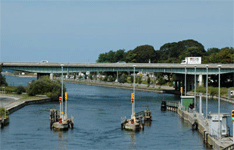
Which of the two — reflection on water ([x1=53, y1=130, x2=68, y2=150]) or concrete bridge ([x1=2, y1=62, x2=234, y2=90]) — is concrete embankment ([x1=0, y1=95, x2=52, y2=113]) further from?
reflection on water ([x1=53, y1=130, x2=68, y2=150])

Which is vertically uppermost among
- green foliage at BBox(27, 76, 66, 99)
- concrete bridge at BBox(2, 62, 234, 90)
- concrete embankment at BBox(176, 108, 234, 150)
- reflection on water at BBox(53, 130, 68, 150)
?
concrete bridge at BBox(2, 62, 234, 90)

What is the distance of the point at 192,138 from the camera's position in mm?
65750

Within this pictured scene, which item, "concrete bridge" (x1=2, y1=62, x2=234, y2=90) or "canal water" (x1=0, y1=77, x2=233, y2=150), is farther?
"concrete bridge" (x1=2, y1=62, x2=234, y2=90)

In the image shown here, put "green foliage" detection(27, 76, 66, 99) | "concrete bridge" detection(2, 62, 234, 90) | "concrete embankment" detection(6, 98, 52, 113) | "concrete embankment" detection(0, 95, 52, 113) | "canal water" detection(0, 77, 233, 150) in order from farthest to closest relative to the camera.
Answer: "concrete bridge" detection(2, 62, 234, 90) → "green foliage" detection(27, 76, 66, 99) → "concrete embankment" detection(0, 95, 52, 113) → "concrete embankment" detection(6, 98, 52, 113) → "canal water" detection(0, 77, 233, 150)

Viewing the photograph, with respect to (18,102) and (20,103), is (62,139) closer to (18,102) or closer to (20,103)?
(20,103)

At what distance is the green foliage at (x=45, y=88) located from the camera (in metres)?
125

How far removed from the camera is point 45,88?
12656 cm

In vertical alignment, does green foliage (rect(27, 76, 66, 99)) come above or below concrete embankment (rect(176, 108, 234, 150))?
above

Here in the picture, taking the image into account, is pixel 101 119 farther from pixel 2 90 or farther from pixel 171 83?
pixel 171 83

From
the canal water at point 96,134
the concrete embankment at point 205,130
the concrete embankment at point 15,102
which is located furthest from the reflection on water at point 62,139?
the concrete embankment at point 15,102

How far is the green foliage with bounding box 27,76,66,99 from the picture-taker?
410 feet

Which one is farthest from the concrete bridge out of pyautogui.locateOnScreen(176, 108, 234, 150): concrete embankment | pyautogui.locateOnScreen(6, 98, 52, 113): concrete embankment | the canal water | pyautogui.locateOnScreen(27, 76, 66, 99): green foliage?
pyautogui.locateOnScreen(176, 108, 234, 150): concrete embankment

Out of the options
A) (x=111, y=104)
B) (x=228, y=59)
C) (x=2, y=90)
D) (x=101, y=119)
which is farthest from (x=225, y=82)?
(x=101, y=119)

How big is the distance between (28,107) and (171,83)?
338 feet
